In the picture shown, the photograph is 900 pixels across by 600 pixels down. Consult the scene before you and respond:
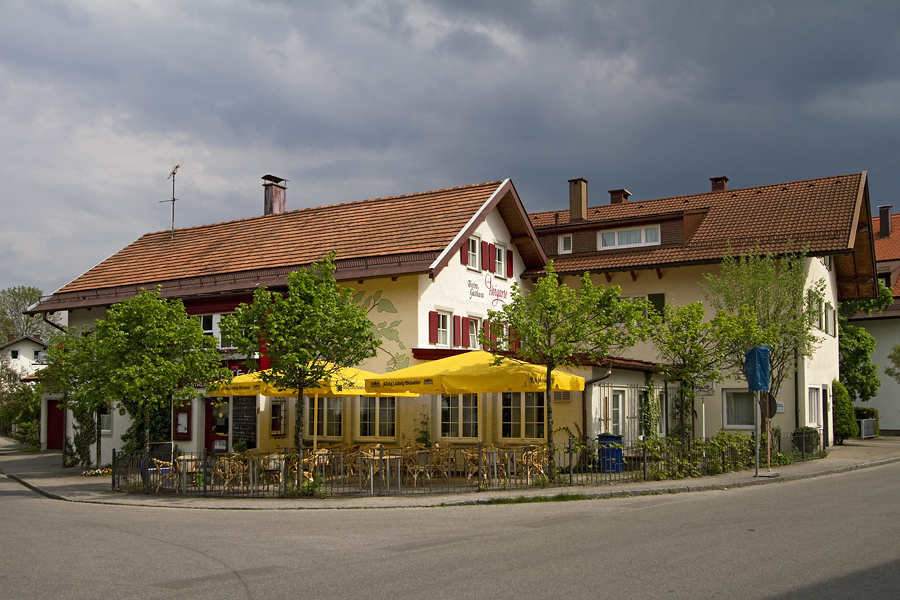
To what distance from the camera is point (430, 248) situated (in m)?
24.7

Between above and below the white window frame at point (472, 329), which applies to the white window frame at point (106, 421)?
below

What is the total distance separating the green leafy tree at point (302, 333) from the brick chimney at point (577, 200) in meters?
18.7

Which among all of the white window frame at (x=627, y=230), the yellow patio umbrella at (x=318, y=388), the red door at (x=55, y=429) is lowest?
the red door at (x=55, y=429)

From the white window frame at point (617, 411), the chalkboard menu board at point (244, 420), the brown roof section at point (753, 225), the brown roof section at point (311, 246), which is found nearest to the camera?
the white window frame at point (617, 411)

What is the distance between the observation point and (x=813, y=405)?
30328 mm

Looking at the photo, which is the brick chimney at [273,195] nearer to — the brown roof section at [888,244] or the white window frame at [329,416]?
the white window frame at [329,416]

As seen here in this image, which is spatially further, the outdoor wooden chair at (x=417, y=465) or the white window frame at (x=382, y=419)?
the white window frame at (x=382, y=419)

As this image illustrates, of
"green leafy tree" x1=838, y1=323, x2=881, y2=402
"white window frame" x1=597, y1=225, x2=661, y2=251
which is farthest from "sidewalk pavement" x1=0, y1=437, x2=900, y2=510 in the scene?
"green leafy tree" x1=838, y1=323, x2=881, y2=402

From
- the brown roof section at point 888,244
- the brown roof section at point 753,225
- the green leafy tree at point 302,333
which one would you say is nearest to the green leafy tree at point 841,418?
the brown roof section at point 753,225

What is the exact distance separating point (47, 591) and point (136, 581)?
836 millimetres

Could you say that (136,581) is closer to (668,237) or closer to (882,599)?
(882,599)

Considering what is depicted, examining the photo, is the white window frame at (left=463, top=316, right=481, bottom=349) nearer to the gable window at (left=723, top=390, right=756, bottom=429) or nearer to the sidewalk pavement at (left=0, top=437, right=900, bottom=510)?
the gable window at (left=723, top=390, right=756, bottom=429)

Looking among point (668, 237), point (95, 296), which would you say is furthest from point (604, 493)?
point (95, 296)

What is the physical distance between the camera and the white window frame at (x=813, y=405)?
2941cm
